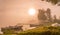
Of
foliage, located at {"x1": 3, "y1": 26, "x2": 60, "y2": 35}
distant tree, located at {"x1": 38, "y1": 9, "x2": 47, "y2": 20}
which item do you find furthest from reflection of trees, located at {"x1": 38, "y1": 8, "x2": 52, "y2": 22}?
foliage, located at {"x1": 3, "y1": 26, "x2": 60, "y2": 35}

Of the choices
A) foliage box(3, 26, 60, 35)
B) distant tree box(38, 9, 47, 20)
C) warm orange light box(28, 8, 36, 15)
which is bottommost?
foliage box(3, 26, 60, 35)

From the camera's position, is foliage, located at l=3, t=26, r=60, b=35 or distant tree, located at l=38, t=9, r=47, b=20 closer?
foliage, located at l=3, t=26, r=60, b=35

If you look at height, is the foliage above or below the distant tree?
below

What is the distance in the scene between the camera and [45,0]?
2.32 m

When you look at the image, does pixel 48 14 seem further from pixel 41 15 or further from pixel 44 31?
pixel 44 31

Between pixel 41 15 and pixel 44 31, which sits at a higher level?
pixel 41 15

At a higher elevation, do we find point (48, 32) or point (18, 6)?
point (18, 6)

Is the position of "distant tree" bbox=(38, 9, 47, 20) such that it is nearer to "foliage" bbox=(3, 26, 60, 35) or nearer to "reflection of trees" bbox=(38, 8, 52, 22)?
"reflection of trees" bbox=(38, 8, 52, 22)

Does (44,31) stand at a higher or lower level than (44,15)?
lower

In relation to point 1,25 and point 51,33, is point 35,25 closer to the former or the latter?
point 51,33

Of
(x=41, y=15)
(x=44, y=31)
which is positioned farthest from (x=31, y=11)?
(x=44, y=31)

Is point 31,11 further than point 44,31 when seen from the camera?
Yes

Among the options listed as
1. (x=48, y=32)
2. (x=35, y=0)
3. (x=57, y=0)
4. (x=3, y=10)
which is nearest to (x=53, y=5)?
(x=57, y=0)

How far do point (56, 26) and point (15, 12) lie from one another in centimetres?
62
